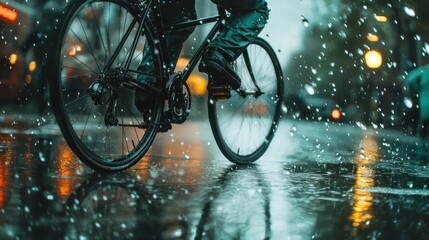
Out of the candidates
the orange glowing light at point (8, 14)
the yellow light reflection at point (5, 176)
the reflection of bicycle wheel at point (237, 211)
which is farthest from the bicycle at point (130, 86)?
the orange glowing light at point (8, 14)

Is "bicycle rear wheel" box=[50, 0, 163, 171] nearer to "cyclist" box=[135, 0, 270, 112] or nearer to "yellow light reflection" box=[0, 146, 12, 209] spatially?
"cyclist" box=[135, 0, 270, 112]

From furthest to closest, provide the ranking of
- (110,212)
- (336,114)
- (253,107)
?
(336,114) → (253,107) → (110,212)

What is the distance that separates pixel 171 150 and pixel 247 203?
10.7 ft

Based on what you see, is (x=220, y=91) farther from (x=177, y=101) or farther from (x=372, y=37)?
(x=372, y=37)

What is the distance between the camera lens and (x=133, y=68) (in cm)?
458

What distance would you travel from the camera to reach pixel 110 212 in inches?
128

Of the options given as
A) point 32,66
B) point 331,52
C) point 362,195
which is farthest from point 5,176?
point 331,52

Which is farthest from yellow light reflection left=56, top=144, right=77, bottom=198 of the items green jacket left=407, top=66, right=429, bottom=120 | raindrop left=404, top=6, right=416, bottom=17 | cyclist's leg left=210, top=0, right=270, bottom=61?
raindrop left=404, top=6, right=416, bottom=17

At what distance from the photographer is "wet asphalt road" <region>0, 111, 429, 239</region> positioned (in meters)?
2.98

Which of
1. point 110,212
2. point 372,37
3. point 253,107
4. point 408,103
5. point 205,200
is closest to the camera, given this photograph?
point 110,212

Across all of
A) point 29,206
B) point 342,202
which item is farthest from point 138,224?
point 342,202

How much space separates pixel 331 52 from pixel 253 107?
35.0 m

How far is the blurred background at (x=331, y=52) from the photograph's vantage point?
593 inches

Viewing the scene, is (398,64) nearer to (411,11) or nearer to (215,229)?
(411,11)
